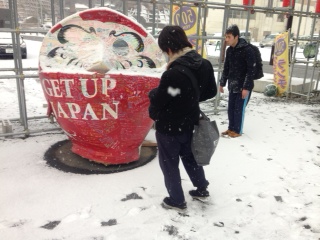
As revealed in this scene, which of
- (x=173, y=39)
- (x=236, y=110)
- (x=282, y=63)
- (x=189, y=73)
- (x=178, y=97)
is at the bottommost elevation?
(x=236, y=110)

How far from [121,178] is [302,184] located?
6.43 feet

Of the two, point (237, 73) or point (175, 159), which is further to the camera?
point (237, 73)


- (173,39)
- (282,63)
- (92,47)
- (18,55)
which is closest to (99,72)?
(92,47)

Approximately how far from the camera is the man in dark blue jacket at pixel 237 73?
4.27 meters

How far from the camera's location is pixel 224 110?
20.5 feet

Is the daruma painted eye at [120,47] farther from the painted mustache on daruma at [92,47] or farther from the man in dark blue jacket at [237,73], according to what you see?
the man in dark blue jacket at [237,73]

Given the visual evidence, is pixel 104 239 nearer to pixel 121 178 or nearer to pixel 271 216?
pixel 121 178

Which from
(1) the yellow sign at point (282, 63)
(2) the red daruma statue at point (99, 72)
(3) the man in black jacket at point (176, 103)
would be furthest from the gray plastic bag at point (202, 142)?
(1) the yellow sign at point (282, 63)

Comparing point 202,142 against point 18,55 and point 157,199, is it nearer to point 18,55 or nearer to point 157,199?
point 157,199

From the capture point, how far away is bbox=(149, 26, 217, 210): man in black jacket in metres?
2.33

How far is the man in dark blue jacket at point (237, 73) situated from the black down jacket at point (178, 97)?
1873 mm

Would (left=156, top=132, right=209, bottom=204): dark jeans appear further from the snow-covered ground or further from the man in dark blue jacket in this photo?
the man in dark blue jacket

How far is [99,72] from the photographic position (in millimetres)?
3133

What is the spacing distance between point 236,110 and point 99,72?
2.31 m
